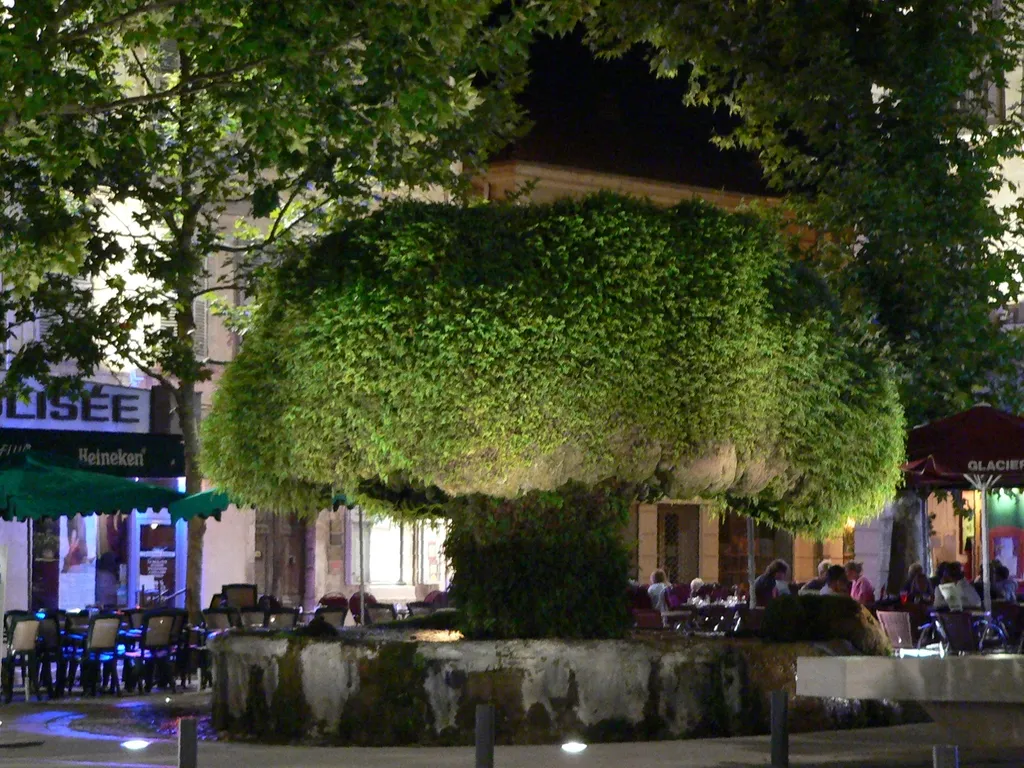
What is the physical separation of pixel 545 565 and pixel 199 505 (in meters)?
7.18

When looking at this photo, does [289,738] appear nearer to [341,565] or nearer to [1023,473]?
[1023,473]

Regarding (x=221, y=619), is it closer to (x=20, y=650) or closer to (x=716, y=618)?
(x=20, y=650)

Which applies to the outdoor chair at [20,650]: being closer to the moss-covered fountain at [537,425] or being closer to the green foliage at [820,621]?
the moss-covered fountain at [537,425]

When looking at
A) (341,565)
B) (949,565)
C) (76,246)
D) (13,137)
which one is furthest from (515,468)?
(341,565)

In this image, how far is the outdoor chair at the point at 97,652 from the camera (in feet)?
64.6

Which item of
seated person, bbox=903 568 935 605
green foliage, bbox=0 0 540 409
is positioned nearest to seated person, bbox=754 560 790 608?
seated person, bbox=903 568 935 605

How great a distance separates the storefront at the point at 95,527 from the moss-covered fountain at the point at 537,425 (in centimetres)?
857

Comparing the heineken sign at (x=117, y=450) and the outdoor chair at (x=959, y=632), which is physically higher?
the heineken sign at (x=117, y=450)

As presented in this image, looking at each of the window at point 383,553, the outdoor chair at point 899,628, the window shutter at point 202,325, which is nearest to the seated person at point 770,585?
the outdoor chair at point 899,628

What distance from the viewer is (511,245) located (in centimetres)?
1462

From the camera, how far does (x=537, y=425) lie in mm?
14148

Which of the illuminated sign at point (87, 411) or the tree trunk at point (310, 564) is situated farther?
the tree trunk at point (310, 564)

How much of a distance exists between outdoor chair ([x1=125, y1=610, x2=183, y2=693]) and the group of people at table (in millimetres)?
5942

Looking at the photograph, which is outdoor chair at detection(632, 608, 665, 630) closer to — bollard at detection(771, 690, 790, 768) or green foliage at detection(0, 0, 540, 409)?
green foliage at detection(0, 0, 540, 409)
